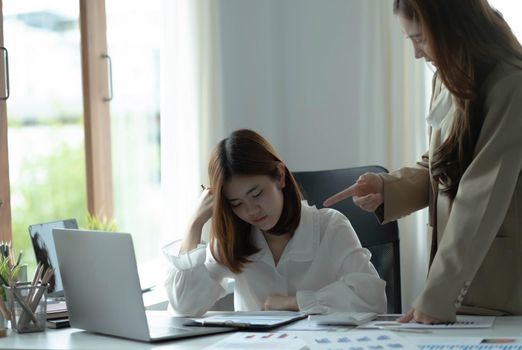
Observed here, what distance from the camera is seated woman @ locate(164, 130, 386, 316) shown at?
2.18 meters

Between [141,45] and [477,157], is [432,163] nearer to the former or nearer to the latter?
[477,157]

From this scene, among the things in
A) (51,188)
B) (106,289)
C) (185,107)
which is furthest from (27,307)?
(185,107)

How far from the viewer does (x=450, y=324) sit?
170 cm

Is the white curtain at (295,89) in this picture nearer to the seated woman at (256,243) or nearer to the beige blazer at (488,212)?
the seated woman at (256,243)

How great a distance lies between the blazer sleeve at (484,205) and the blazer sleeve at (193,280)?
26.3 inches

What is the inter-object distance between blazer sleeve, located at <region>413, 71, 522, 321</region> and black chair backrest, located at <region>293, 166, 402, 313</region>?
0.86 m

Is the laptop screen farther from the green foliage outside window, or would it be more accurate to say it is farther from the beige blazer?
the beige blazer

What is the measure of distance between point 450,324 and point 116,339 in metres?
0.68

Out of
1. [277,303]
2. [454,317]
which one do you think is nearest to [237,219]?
[277,303]

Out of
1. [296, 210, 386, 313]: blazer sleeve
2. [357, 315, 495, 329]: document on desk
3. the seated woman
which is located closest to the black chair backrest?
the seated woman

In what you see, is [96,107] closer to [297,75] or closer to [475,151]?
[297,75]

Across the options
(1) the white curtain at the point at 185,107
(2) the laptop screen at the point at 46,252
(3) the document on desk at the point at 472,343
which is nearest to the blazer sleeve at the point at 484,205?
(3) the document on desk at the point at 472,343

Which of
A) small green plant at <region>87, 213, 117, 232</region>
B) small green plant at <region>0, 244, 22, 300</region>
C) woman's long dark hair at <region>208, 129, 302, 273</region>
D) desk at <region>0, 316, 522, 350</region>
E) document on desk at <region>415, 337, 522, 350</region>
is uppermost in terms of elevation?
woman's long dark hair at <region>208, 129, 302, 273</region>

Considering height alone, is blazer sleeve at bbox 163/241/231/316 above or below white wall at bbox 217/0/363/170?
below
